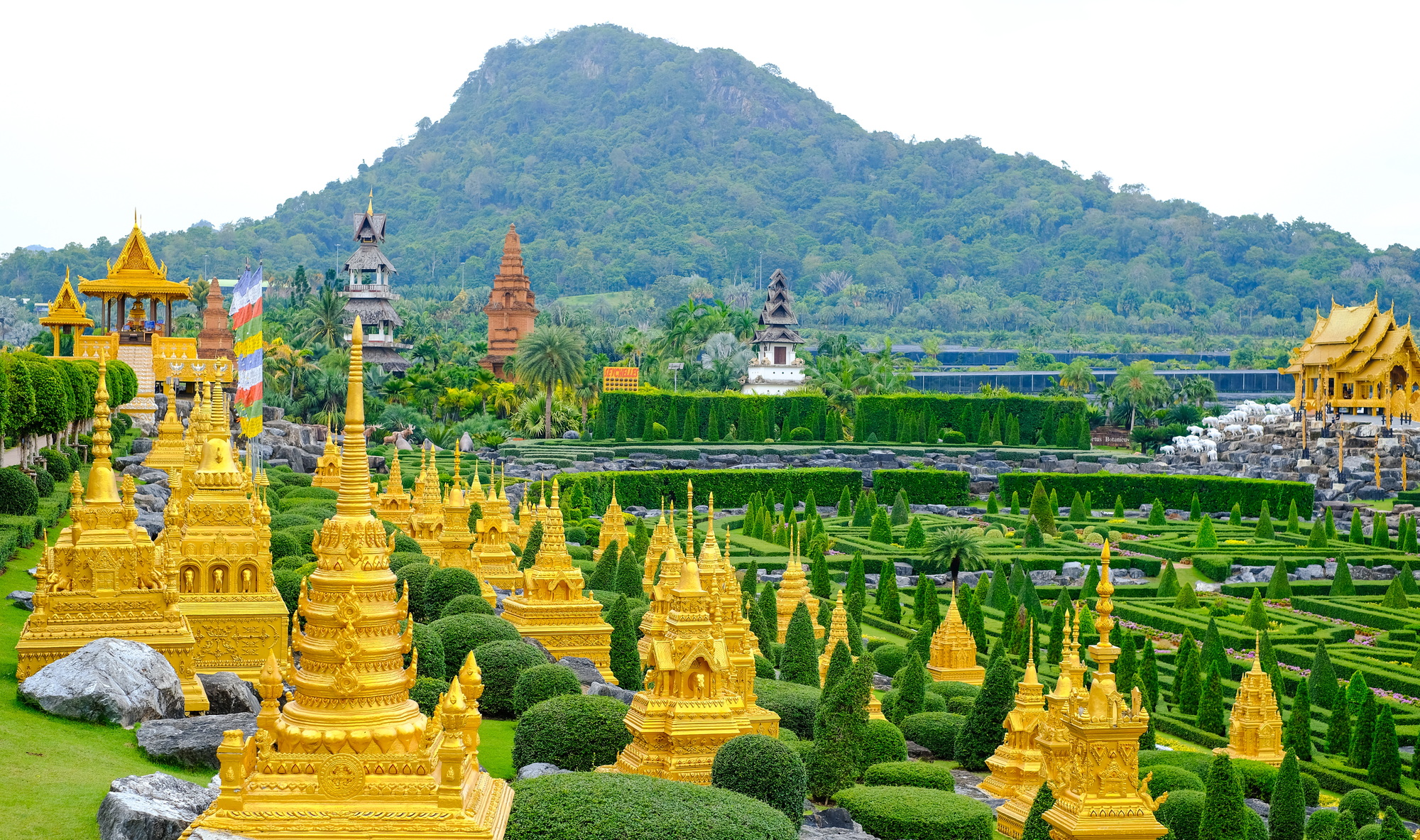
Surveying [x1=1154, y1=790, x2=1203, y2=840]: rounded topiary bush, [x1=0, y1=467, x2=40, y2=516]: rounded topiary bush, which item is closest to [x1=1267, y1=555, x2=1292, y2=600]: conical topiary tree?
[x1=1154, y1=790, x2=1203, y2=840]: rounded topiary bush

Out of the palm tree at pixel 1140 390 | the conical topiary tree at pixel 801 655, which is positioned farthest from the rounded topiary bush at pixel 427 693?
the palm tree at pixel 1140 390

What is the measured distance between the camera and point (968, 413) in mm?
76750

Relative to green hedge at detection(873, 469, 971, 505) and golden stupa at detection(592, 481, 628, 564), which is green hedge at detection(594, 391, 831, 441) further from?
golden stupa at detection(592, 481, 628, 564)

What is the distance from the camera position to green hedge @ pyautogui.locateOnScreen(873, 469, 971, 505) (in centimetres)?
6319

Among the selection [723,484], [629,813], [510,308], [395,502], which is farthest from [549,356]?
[629,813]

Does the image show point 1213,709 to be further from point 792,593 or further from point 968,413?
point 968,413

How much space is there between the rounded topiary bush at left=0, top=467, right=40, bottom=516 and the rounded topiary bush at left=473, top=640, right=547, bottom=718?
974 centimetres

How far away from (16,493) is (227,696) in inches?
426

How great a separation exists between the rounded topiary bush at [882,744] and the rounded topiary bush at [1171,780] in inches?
124

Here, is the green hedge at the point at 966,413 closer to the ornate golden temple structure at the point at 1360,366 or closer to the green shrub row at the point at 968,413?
the green shrub row at the point at 968,413

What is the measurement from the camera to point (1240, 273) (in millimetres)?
196125

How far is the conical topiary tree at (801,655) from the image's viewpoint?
2416cm

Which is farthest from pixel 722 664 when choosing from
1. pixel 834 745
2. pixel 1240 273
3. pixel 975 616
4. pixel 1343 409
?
pixel 1240 273

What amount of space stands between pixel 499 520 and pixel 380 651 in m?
19.8
